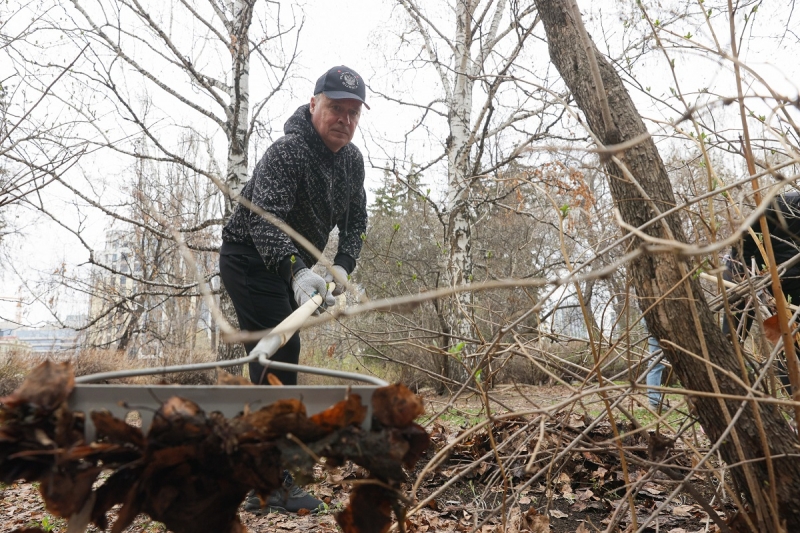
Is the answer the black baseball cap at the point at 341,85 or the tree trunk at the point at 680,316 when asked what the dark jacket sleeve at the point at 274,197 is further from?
the tree trunk at the point at 680,316

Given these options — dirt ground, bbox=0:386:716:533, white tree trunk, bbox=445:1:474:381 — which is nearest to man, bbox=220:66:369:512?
dirt ground, bbox=0:386:716:533

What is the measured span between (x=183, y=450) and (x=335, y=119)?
2302 mm

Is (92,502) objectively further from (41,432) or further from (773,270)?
(773,270)

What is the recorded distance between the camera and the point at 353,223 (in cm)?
350

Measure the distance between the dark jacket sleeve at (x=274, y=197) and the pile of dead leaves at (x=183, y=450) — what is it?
5.50 ft

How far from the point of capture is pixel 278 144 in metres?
2.85

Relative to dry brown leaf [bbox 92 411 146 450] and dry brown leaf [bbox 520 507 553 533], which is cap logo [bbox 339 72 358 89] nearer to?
dry brown leaf [bbox 520 507 553 533]

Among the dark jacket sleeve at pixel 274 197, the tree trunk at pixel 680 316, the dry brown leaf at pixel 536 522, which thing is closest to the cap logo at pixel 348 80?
the dark jacket sleeve at pixel 274 197

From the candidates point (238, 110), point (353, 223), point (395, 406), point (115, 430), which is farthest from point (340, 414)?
point (238, 110)

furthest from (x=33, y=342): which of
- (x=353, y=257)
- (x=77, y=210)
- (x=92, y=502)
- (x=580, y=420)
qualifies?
(x=92, y=502)

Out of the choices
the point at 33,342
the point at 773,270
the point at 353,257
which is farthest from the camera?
the point at 33,342

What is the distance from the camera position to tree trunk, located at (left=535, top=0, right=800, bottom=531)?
151cm

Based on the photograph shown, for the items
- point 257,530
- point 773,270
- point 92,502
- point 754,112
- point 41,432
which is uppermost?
point 754,112

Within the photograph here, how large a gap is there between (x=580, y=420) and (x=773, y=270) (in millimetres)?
2419
